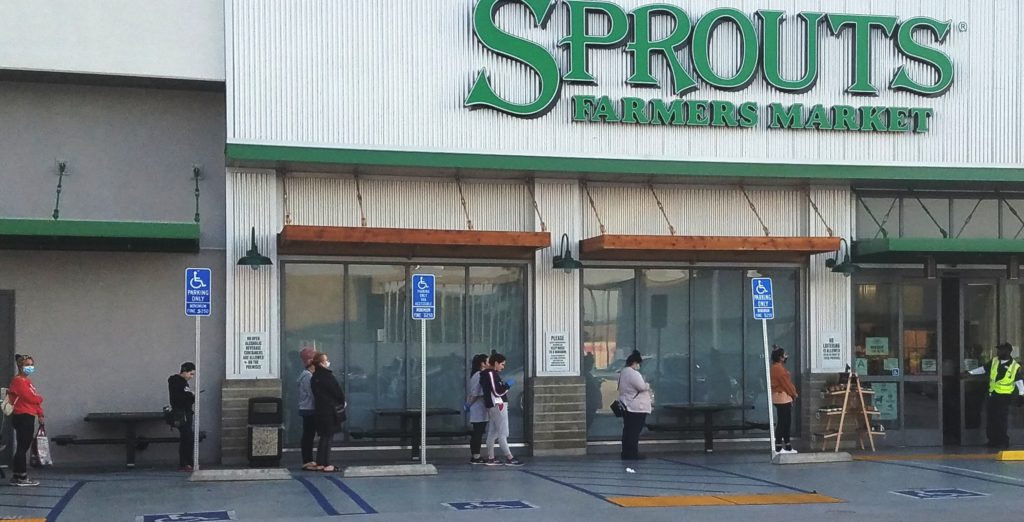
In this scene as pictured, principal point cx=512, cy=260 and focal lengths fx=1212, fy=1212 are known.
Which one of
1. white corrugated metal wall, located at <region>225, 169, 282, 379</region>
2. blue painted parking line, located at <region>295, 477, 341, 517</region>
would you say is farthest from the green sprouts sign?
blue painted parking line, located at <region>295, 477, 341, 517</region>

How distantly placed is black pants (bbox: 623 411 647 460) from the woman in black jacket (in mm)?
4760

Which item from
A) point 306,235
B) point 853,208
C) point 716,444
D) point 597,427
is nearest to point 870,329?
point 853,208

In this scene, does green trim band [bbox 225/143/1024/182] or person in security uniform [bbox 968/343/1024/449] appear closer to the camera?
green trim band [bbox 225/143/1024/182]

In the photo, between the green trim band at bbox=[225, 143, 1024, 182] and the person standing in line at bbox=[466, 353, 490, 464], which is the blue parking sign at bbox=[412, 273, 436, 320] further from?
the green trim band at bbox=[225, 143, 1024, 182]

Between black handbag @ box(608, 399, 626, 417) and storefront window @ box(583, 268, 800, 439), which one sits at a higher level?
storefront window @ box(583, 268, 800, 439)

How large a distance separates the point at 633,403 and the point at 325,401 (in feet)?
16.6

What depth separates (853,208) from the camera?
71.7 ft

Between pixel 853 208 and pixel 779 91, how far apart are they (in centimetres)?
262

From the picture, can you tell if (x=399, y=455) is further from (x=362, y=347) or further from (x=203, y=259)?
(x=203, y=259)

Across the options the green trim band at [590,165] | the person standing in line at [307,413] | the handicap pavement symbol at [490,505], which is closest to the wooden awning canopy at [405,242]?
the green trim band at [590,165]

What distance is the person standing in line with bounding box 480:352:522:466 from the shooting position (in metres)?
18.7

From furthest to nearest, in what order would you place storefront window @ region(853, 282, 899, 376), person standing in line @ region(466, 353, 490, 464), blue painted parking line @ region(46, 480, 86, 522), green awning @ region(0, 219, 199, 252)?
storefront window @ region(853, 282, 899, 376) < person standing in line @ region(466, 353, 490, 464) < green awning @ region(0, 219, 199, 252) < blue painted parking line @ region(46, 480, 86, 522)

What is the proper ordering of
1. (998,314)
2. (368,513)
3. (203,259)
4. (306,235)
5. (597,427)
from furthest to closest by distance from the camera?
(998,314), (597,427), (203,259), (306,235), (368,513)

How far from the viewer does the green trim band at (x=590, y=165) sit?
18734 millimetres
